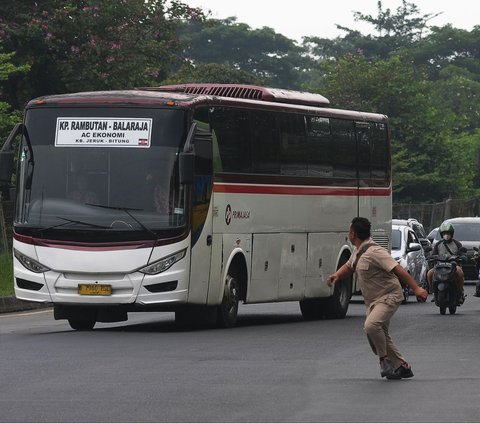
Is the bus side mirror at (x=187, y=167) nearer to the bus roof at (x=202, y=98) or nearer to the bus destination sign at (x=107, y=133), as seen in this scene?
the bus destination sign at (x=107, y=133)

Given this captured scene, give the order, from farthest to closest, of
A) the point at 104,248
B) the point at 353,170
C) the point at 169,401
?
1. the point at 353,170
2. the point at 104,248
3. the point at 169,401

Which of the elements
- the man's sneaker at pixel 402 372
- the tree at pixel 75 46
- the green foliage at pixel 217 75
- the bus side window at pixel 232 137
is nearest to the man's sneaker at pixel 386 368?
the man's sneaker at pixel 402 372

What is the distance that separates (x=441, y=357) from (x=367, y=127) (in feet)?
34.9

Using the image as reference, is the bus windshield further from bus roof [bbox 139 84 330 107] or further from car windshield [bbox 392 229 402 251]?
car windshield [bbox 392 229 402 251]

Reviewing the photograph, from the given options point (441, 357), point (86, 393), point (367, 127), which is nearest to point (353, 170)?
point (367, 127)

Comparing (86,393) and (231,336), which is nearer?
(86,393)

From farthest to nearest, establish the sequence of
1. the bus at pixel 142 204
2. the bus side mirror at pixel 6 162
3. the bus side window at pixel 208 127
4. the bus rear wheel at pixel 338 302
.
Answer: the bus rear wheel at pixel 338 302 < the bus side window at pixel 208 127 < the bus side mirror at pixel 6 162 < the bus at pixel 142 204

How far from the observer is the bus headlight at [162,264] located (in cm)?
2070

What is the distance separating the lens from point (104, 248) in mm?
20672

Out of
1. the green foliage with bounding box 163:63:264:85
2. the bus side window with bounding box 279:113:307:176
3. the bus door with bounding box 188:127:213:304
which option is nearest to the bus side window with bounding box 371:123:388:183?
the bus side window with bounding box 279:113:307:176

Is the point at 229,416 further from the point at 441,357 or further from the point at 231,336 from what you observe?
the point at 231,336

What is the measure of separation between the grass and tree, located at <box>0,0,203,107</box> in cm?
681

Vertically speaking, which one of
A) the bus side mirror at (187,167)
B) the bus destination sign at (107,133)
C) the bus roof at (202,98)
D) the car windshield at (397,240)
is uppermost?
the bus roof at (202,98)

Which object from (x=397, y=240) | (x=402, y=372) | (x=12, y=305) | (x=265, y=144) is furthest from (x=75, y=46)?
(x=402, y=372)
